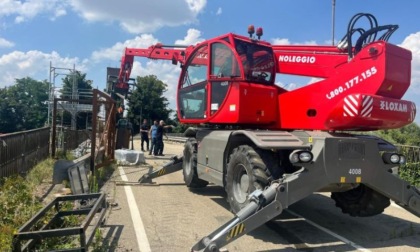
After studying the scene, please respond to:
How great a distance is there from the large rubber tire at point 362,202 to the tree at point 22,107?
Answer: 66.8 m

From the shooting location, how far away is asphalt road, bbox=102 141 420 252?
5586mm

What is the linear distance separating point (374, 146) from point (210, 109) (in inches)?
137

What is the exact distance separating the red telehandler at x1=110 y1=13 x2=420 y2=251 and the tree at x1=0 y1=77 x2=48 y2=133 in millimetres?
65139

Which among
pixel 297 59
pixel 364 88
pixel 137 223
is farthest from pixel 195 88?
pixel 364 88

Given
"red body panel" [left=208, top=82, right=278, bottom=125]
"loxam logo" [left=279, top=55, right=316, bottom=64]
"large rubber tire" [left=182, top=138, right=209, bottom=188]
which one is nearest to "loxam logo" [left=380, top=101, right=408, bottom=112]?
"loxam logo" [left=279, top=55, right=316, bottom=64]

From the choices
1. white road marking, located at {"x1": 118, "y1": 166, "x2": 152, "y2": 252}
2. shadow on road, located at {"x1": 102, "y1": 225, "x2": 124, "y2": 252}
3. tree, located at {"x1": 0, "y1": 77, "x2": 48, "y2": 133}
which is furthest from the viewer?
tree, located at {"x1": 0, "y1": 77, "x2": 48, "y2": 133}

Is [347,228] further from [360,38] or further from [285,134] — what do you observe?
[360,38]

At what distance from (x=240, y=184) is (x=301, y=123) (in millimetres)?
1486

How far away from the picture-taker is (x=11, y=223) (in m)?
5.77

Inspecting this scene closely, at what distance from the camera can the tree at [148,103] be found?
6731 centimetres

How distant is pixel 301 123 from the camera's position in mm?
6789

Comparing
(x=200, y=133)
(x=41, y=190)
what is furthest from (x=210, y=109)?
(x=41, y=190)

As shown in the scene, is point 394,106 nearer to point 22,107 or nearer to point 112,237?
point 112,237

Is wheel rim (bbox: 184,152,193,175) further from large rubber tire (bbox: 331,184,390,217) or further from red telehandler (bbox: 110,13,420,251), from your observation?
large rubber tire (bbox: 331,184,390,217)
